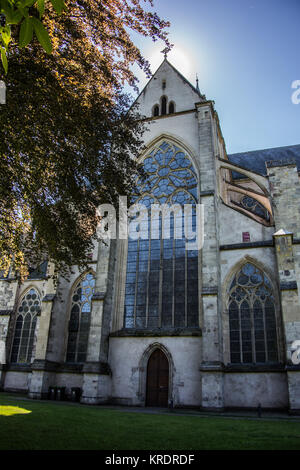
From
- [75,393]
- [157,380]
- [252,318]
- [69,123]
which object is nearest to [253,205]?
[252,318]

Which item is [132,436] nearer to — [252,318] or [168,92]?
[252,318]

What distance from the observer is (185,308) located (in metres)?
15.8

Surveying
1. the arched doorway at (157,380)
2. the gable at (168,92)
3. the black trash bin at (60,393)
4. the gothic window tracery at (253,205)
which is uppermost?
the gable at (168,92)

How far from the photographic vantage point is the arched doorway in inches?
590

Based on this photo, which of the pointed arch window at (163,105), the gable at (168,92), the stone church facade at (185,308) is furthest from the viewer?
the pointed arch window at (163,105)

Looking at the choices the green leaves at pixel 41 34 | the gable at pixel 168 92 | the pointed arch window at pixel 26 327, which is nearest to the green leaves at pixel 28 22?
the green leaves at pixel 41 34

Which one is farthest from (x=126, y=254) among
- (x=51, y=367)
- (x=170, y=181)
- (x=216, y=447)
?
(x=216, y=447)

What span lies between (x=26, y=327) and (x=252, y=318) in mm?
12660

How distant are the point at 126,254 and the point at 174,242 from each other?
2586mm

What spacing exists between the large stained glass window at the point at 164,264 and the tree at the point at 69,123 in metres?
7.16

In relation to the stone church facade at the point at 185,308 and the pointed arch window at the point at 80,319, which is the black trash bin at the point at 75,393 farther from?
the pointed arch window at the point at 80,319

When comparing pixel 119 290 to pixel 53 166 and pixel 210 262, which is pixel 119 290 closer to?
pixel 210 262

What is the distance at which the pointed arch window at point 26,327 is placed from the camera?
63.4ft
